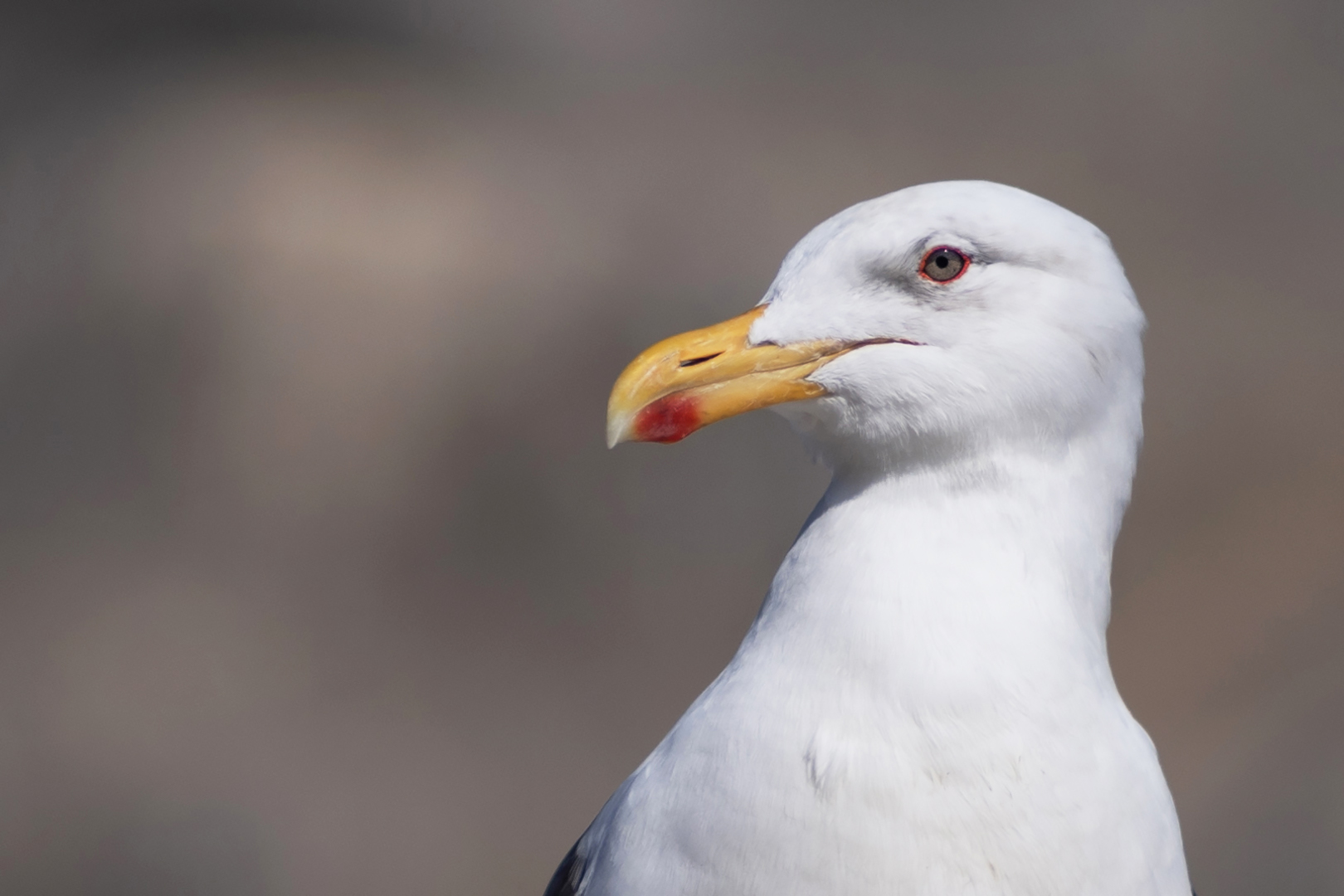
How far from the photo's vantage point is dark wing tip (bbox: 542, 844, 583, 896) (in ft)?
5.69

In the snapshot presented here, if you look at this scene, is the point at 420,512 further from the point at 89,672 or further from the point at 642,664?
the point at 89,672

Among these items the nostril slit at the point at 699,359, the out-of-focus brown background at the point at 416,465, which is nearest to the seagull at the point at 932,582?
the nostril slit at the point at 699,359

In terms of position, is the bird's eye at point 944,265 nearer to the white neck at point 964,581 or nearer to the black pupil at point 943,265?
the black pupil at point 943,265

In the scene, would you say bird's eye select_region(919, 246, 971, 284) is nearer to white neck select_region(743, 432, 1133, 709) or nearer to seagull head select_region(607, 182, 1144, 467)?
seagull head select_region(607, 182, 1144, 467)

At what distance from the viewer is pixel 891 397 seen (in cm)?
130

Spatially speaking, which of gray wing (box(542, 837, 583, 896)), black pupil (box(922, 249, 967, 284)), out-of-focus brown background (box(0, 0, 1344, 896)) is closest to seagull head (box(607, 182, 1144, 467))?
black pupil (box(922, 249, 967, 284))

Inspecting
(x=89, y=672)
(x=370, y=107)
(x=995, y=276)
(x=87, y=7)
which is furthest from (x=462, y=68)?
(x=995, y=276)

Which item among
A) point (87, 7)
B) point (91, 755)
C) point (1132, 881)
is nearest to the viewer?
point (1132, 881)

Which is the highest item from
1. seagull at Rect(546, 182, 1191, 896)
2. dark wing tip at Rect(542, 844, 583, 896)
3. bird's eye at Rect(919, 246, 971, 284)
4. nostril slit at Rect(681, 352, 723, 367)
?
bird's eye at Rect(919, 246, 971, 284)

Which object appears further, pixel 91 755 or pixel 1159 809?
pixel 91 755

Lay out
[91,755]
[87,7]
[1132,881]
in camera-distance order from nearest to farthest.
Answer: [1132,881], [91,755], [87,7]

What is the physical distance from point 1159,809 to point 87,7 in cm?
467

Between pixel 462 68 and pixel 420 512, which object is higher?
pixel 462 68

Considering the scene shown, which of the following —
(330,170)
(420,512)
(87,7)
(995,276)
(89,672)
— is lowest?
(89,672)
